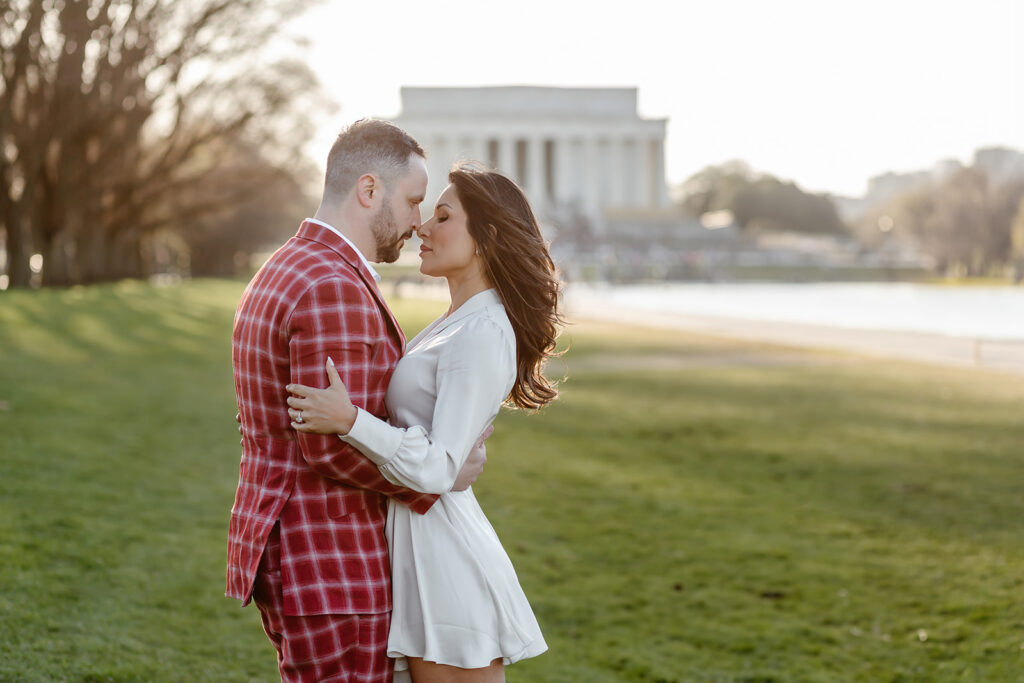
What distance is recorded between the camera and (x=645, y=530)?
734 centimetres

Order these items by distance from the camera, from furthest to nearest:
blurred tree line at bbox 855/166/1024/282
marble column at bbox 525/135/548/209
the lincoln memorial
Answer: marble column at bbox 525/135/548/209
the lincoln memorial
blurred tree line at bbox 855/166/1024/282

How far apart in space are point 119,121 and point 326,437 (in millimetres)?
32223

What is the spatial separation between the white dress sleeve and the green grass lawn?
8.18 ft

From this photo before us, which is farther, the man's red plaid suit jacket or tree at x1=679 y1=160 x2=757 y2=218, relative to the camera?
tree at x1=679 y1=160 x2=757 y2=218

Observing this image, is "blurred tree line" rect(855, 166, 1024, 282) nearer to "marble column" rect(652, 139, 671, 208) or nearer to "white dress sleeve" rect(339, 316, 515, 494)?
"marble column" rect(652, 139, 671, 208)

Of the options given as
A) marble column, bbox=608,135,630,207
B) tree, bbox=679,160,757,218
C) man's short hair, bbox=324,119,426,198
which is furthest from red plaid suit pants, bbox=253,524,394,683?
tree, bbox=679,160,757,218

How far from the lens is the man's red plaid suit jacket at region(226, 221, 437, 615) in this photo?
7.88ft

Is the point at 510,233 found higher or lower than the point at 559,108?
lower

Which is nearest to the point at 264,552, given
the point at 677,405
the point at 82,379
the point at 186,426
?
the point at 186,426

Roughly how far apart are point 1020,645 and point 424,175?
4.07 metres

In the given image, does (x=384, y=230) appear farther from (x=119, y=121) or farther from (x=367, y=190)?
(x=119, y=121)

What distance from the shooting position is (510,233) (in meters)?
2.66

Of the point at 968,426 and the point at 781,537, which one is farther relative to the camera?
the point at 968,426

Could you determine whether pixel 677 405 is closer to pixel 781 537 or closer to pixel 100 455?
pixel 781 537
